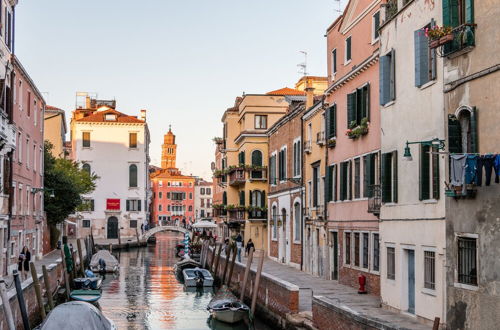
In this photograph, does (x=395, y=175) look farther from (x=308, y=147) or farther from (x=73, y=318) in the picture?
(x=308, y=147)

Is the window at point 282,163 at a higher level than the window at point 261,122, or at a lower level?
lower

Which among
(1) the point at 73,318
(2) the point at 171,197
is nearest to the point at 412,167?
(1) the point at 73,318

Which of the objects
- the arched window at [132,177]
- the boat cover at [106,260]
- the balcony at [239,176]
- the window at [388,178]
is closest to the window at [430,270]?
the window at [388,178]

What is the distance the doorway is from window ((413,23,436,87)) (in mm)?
54307

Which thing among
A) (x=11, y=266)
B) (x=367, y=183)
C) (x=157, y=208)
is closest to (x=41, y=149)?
(x=11, y=266)

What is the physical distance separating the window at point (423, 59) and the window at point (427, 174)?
1.36 m

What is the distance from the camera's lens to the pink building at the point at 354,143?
66.0 ft

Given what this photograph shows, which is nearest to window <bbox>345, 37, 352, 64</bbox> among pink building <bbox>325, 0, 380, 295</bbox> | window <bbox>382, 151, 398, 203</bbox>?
pink building <bbox>325, 0, 380, 295</bbox>

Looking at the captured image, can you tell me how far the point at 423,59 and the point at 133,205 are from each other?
54585 mm

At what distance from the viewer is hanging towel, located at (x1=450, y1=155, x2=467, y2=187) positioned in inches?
455

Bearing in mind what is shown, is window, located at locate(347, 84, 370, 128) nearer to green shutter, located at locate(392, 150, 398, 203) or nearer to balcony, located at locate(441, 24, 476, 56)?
green shutter, located at locate(392, 150, 398, 203)

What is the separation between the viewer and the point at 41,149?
122 feet

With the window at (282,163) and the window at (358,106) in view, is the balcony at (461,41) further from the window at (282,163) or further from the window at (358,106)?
the window at (282,163)

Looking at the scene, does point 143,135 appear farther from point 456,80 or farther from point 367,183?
point 456,80
